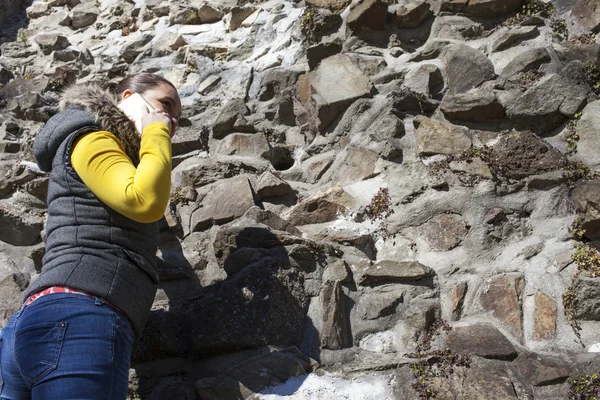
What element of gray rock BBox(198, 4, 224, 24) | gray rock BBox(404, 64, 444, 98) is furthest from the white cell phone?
gray rock BBox(198, 4, 224, 24)

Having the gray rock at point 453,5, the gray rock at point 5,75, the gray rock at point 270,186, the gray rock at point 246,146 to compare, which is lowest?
the gray rock at point 5,75

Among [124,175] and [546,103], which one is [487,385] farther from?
[546,103]

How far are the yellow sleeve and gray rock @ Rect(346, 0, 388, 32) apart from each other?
2584 millimetres

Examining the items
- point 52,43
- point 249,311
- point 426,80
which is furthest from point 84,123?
point 52,43

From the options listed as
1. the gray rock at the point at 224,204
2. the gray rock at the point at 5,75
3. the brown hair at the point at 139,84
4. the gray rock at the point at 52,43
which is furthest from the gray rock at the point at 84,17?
the brown hair at the point at 139,84

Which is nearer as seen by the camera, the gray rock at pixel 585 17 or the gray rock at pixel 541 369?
the gray rock at pixel 541 369

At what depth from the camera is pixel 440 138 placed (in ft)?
10.7

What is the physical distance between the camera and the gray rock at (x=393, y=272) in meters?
2.73

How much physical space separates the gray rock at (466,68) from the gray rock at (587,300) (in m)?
1.58

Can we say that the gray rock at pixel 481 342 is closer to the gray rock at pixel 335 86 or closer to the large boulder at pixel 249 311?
the large boulder at pixel 249 311

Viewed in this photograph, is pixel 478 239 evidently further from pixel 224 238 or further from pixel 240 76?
pixel 240 76

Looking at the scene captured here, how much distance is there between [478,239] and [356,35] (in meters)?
1.95

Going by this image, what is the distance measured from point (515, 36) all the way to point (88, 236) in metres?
2.90

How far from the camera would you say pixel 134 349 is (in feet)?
8.32
